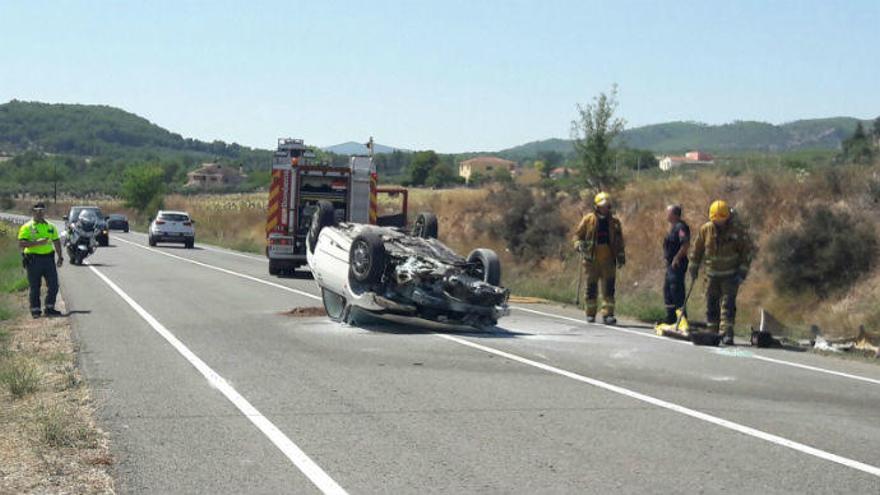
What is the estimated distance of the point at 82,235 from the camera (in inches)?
1270

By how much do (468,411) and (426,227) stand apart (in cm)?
973

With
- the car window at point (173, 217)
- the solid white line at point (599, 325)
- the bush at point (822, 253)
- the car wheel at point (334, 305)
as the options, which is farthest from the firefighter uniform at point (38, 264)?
the car window at point (173, 217)

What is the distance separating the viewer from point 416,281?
1420cm

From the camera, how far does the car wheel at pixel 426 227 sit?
18578mm

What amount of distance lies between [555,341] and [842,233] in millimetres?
9816

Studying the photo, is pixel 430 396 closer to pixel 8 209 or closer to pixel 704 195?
pixel 704 195

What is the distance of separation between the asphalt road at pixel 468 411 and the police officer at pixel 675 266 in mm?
1022

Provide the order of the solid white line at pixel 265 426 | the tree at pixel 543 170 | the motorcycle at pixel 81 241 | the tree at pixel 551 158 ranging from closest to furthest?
1. the solid white line at pixel 265 426
2. the motorcycle at pixel 81 241
3. the tree at pixel 543 170
4. the tree at pixel 551 158

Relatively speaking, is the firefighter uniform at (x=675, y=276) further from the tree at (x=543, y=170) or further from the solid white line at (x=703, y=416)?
the tree at (x=543, y=170)

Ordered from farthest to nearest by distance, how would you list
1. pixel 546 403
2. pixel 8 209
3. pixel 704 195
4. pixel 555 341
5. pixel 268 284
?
pixel 8 209 → pixel 704 195 → pixel 268 284 → pixel 555 341 → pixel 546 403

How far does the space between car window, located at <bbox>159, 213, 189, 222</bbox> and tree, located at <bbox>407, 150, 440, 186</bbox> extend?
51.5 meters

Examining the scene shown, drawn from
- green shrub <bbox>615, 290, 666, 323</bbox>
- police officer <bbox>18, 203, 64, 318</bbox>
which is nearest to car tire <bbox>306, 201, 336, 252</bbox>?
police officer <bbox>18, 203, 64, 318</bbox>

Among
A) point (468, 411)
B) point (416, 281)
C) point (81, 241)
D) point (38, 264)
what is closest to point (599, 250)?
point (416, 281)

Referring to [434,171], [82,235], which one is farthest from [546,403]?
[434,171]
